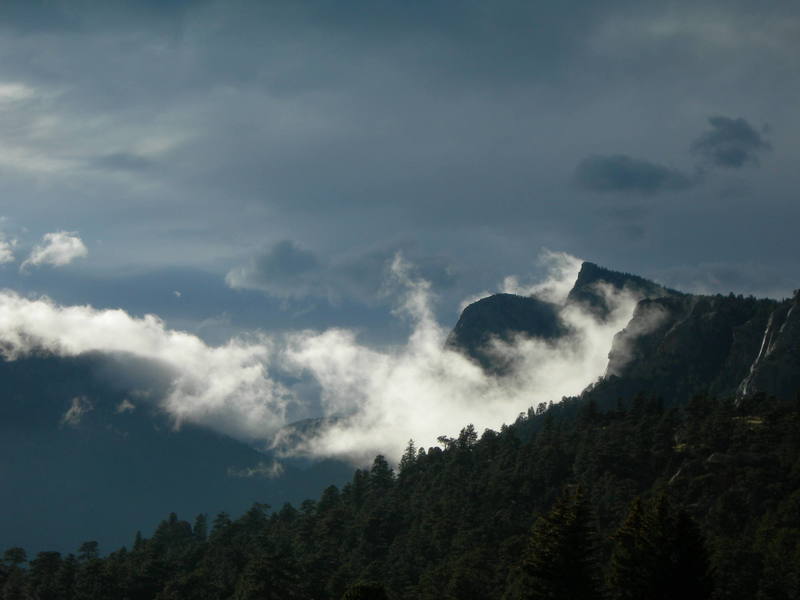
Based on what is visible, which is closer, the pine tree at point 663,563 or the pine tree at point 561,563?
the pine tree at point 663,563

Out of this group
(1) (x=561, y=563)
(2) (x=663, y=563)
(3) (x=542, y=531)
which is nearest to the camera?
(2) (x=663, y=563)

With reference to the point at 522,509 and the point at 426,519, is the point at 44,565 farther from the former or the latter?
the point at 522,509

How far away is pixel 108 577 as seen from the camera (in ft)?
407

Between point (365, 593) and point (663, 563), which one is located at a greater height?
point (663, 563)

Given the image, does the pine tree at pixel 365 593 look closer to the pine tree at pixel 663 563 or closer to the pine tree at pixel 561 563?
the pine tree at pixel 561 563

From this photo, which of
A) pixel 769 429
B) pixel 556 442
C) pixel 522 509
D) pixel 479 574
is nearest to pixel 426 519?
pixel 522 509

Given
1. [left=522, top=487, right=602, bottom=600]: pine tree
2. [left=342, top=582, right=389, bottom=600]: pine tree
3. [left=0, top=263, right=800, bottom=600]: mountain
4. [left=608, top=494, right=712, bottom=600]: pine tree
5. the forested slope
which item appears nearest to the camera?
[left=608, top=494, right=712, bottom=600]: pine tree

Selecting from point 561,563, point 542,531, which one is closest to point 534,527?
point 542,531

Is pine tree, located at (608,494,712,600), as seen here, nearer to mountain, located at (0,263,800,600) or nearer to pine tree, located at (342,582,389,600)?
mountain, located at (0,263,800,600)

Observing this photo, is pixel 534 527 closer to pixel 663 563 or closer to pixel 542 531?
pixel 542 531

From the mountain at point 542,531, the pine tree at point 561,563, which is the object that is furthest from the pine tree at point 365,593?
the pine tree at point 561,563

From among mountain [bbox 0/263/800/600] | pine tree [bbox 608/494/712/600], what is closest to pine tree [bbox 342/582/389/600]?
mountain [bbox 0/263/800/600]

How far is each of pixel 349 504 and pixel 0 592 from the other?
78.9m

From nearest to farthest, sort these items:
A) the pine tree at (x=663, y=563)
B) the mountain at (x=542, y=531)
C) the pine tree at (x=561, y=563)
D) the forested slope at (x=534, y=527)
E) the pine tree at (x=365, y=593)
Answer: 1. the pine tree at (x=663, y=563)
2. the pine tree at (x=561, y=563)
3. the mountain at (x=542, y=531)
4. the pine tree at (x=365, y=593)
5. the forested slope at (x=534, y=527)
